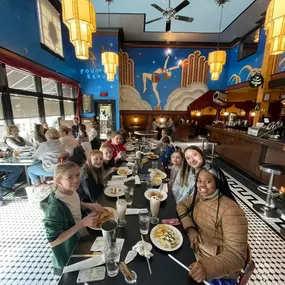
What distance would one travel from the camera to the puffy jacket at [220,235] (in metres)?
0.96

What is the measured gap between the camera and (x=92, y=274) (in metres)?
0.88

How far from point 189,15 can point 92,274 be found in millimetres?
6916

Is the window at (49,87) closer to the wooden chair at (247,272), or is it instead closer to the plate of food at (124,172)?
the plate of food at (124,172)

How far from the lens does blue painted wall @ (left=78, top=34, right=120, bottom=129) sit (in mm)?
6652

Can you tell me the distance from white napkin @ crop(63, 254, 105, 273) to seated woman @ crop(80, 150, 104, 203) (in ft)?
2.82

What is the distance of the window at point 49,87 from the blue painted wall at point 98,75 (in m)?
1.60

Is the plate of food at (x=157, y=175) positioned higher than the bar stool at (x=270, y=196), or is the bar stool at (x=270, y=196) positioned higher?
the plate of food at (x=157, y=175)

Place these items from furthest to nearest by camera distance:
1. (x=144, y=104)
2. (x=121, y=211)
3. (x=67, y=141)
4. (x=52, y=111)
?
(x=144, y=104), (x=52, y=111), (x=67, y=141), (x=121, y=211)

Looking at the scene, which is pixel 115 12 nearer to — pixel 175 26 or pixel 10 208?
pixel 175 26

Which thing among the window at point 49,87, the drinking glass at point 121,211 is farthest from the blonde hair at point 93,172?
the window at point 49,87

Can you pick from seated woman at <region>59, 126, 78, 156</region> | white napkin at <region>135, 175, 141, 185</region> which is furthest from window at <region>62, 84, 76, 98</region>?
white napkin at <region>135, 175, 141, 185</region>

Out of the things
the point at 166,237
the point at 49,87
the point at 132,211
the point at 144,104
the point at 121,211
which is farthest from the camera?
the point at 144,104

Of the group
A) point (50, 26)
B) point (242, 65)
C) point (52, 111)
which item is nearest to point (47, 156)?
point (52, 111)

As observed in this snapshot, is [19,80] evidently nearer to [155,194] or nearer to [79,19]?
[79,19]
